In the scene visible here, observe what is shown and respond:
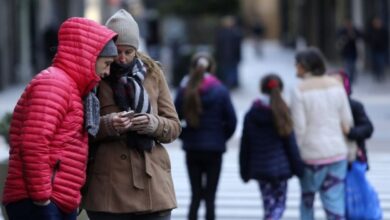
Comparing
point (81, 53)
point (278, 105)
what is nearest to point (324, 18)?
point (278, 105)

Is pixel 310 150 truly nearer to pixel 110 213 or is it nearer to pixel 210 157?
pixel 210 157

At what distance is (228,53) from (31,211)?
24.4 m

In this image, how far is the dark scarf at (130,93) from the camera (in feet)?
19.2

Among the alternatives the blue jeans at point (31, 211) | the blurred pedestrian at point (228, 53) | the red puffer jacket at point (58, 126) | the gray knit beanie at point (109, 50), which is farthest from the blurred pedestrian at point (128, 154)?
the blurred pedestrian at point (228, 53)

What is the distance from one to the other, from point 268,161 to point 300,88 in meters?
0.70

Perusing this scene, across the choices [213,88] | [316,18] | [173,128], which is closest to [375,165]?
[213,88]

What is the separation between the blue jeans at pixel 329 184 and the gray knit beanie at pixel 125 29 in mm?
3972

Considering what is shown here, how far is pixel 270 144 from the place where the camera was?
9695 mm

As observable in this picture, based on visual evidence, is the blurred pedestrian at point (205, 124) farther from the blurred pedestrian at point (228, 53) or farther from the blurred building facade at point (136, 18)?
the blurred pedestrian at point (228, 53)

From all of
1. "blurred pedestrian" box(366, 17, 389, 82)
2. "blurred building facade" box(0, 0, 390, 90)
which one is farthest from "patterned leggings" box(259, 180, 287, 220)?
"blurred pedestrian" box(366, 17, 389, 82)

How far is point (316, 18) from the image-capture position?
52.1m

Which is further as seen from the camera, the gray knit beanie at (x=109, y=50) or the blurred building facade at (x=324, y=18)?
the blurred building facade at (x=324, y=18)

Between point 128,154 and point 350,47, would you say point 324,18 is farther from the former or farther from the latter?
point 128,154

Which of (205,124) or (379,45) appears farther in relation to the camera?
(379,45)
